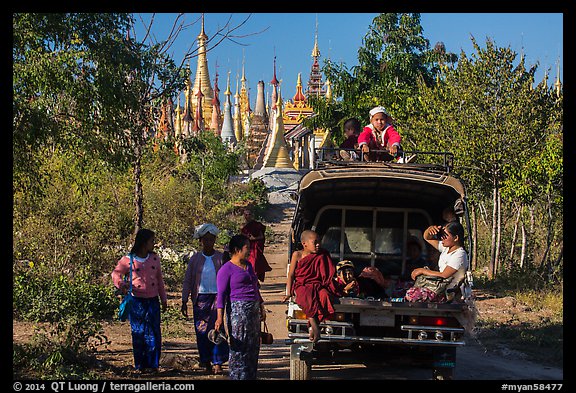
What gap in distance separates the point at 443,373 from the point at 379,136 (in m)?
3.35

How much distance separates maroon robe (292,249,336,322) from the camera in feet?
26.2

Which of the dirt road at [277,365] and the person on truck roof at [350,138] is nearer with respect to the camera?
the dirt road at [277,365]

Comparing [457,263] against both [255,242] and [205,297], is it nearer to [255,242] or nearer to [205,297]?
[205,297]

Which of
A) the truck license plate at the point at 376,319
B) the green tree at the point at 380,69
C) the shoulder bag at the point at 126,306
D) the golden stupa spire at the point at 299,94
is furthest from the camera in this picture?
the golden stupa spire at the point at 299,94

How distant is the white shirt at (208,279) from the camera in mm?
9195

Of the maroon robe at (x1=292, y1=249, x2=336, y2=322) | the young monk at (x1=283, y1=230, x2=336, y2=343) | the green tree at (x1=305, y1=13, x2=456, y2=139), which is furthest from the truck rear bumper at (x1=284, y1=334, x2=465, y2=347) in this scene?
the green tree at (x1=305, y1=13, x2=456, y2=139)

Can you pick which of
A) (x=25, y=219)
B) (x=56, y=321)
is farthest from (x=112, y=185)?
(x=56, y=321)

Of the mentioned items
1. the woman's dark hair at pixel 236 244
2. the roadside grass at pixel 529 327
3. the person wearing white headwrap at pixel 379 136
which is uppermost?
the person wearing white headwrap at pixel 379 136

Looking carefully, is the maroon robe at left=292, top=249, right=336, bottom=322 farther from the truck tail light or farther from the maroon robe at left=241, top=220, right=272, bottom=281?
the maroon robe at left=241, top=220, right=272, bottom=281

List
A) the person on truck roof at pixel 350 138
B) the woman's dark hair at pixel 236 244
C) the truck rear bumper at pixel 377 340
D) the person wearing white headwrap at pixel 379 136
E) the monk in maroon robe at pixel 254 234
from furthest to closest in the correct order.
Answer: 1. the monk in maroon robe at pixel 254 234
2. the person on truck roof at pixel 350 138
3. the person wearing white headwrap at pixel 379 136
4. the truck rear bumper at pixel 377 340
5. the woman's dark hair at pixel 236 244

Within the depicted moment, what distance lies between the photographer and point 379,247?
10281mm

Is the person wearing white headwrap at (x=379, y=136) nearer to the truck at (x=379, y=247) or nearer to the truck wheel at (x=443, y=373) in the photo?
the truck at (x=379, y=247)

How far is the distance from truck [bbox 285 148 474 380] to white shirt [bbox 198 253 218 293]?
0.85 metres

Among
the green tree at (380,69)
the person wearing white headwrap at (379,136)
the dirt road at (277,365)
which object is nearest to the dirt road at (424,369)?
the dirt road at (277,365)
